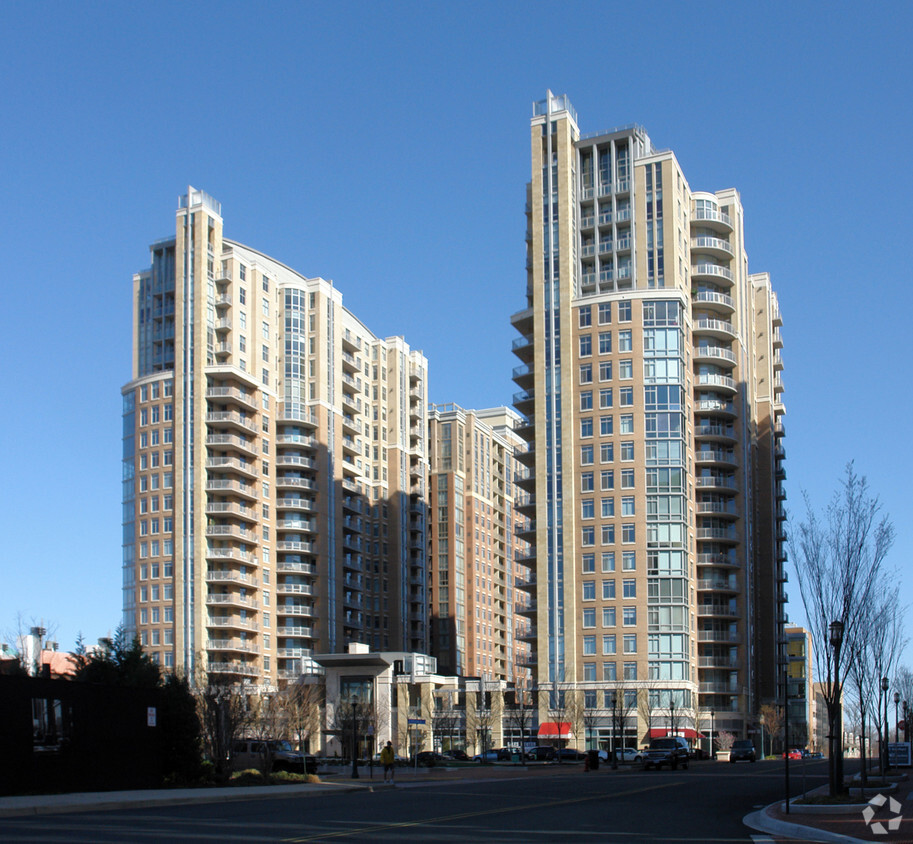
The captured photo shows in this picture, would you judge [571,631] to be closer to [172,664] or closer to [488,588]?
[172,664]

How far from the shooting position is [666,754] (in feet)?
238

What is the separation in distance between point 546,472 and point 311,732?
32032 mm

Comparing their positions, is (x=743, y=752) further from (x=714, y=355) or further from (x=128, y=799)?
(x=128, y=799)

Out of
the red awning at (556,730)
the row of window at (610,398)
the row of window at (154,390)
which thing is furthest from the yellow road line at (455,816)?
the row of window at (154,390)

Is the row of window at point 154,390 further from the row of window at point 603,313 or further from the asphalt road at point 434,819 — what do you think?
the asphalt road at point 434,819

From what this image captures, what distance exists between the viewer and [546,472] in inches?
4466

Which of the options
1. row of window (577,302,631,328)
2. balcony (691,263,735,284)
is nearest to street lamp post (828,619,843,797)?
row of window (577,302,631,328)

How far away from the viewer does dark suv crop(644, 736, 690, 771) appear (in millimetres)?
71750

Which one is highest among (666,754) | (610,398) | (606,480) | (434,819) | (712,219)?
(712,219)

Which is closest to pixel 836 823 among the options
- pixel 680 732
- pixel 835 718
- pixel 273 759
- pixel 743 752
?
pixel 835 718

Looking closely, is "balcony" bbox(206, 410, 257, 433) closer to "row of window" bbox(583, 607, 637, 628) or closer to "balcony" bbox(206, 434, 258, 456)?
"balcony" bbox(206, 434, 258, 456)

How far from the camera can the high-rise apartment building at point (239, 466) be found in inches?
4414

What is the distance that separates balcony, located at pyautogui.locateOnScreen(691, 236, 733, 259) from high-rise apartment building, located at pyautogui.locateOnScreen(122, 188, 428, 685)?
3870 cm

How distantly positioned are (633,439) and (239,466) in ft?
122
